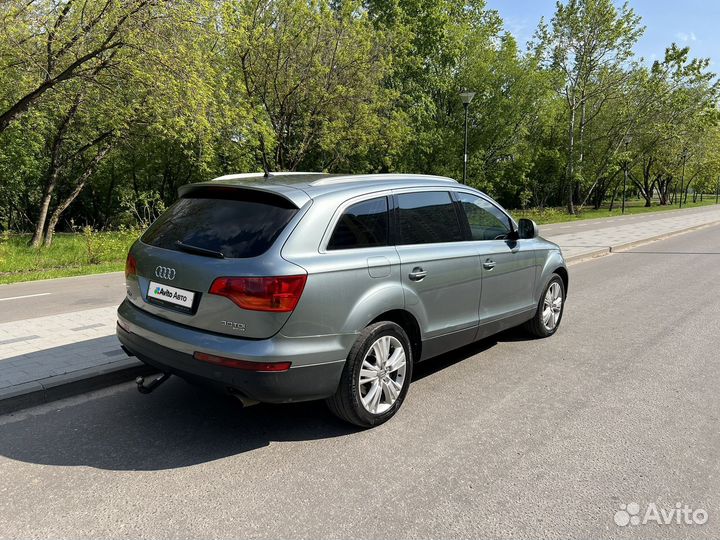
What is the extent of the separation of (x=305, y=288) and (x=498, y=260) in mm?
2321

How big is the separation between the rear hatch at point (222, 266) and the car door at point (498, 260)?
78.7 inches

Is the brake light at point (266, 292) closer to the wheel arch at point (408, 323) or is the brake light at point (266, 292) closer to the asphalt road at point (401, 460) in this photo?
the wheel arch at point (408, 323)

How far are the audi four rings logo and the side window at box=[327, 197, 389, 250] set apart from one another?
1071mm

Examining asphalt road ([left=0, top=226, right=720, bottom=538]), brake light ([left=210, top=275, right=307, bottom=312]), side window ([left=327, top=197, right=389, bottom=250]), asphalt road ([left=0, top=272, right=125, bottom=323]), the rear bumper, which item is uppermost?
side window ([left=327, top=197, right=389, bottom=250])

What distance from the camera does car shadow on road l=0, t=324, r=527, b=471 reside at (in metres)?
3.20

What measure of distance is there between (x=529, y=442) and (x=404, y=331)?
113 centimetres

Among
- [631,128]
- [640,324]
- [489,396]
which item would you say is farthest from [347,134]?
[631,128]

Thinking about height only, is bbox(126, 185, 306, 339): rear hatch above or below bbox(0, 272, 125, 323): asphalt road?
above

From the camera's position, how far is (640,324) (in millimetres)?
6508

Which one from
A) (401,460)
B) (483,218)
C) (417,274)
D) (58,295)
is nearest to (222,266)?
(417,274)

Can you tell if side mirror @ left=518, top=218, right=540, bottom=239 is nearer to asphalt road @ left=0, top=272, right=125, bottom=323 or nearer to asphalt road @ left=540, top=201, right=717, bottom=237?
asphalt road @ left=0, top=272, right=125, bottom=323

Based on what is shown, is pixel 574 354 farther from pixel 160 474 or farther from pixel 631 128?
pixel 631 128

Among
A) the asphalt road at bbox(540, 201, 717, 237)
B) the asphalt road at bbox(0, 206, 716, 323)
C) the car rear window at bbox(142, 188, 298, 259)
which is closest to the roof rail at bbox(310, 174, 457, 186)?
the car rear window at bbox(142, 188, 298, 259)

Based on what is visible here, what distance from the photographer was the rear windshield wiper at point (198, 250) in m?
3.22
